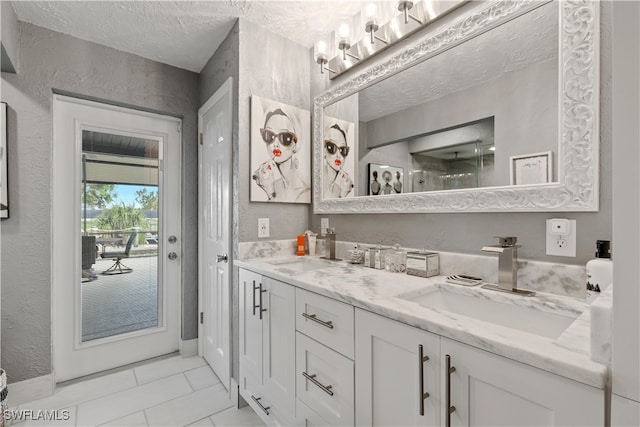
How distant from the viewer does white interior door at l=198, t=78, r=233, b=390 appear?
2.03 m

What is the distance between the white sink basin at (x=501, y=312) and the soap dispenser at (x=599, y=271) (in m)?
0.10

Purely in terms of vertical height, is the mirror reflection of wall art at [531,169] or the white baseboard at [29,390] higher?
the mirror reflection of wall art at [531,169]

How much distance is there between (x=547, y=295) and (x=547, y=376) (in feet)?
1.74

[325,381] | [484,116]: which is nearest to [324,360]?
[325,381]

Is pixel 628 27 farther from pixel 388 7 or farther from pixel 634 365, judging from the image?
pixel 388 7

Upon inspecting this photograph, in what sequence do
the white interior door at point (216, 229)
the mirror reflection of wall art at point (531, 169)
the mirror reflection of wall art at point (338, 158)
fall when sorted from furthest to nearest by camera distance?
the white interior door at point (216, 229) < the mirror reflection of wall art at point (338, 158) < the mirror reflection of wall art at point (531, 169)

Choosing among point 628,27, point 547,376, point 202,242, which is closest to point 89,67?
point 202,242

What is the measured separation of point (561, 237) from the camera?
1.02 meters

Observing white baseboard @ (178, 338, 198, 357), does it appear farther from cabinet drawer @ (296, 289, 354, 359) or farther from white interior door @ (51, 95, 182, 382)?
cabinet drawer @ (296, 289, 354, 359)

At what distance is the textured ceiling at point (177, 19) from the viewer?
1777 mm

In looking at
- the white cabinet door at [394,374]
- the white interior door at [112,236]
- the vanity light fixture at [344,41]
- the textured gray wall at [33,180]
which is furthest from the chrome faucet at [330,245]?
the textured gray wall at [33,180]

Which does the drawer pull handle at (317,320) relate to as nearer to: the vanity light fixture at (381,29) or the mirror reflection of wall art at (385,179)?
the mirror reflection of wall art at (385,179)

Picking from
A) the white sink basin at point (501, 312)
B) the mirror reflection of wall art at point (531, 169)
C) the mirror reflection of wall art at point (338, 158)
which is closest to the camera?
the white sink basin at point (501, 312)

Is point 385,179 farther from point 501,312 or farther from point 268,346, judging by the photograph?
point 268,346
